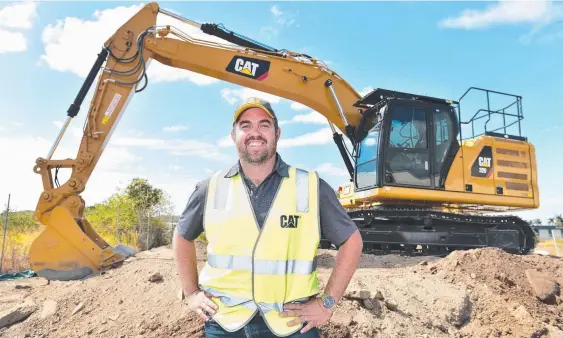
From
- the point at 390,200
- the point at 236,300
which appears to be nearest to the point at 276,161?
the point at 236,300

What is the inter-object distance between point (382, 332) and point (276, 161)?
2840mm

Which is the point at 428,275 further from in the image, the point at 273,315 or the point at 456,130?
the point at 273,315

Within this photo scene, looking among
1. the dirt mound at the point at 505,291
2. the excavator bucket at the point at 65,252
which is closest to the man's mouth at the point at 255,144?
the dirt mound at the point at 505,291

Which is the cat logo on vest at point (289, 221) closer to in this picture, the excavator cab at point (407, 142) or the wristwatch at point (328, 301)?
the wristwatch at point (328, 301)

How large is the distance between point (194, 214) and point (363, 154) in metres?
7.13

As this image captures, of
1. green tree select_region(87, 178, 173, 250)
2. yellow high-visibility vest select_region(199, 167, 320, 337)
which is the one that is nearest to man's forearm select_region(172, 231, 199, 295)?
yellow high-visibility vest select_region(199, 167, 320, 337)

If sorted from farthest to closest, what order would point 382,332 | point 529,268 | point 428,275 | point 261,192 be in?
point 529,268
point 428,275
point 382,332
point 261,192

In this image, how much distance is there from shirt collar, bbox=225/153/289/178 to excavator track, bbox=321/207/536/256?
6.88 m

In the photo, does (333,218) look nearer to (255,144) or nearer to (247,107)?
(255,144)

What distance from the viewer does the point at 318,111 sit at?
31.1ft

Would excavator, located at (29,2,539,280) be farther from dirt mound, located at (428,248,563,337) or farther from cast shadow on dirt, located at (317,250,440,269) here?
dirt mound, located at (428,248,563,337)

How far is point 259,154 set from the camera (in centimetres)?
229

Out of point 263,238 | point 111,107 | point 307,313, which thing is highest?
point 111,107

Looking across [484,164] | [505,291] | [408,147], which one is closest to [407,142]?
[408,147]
